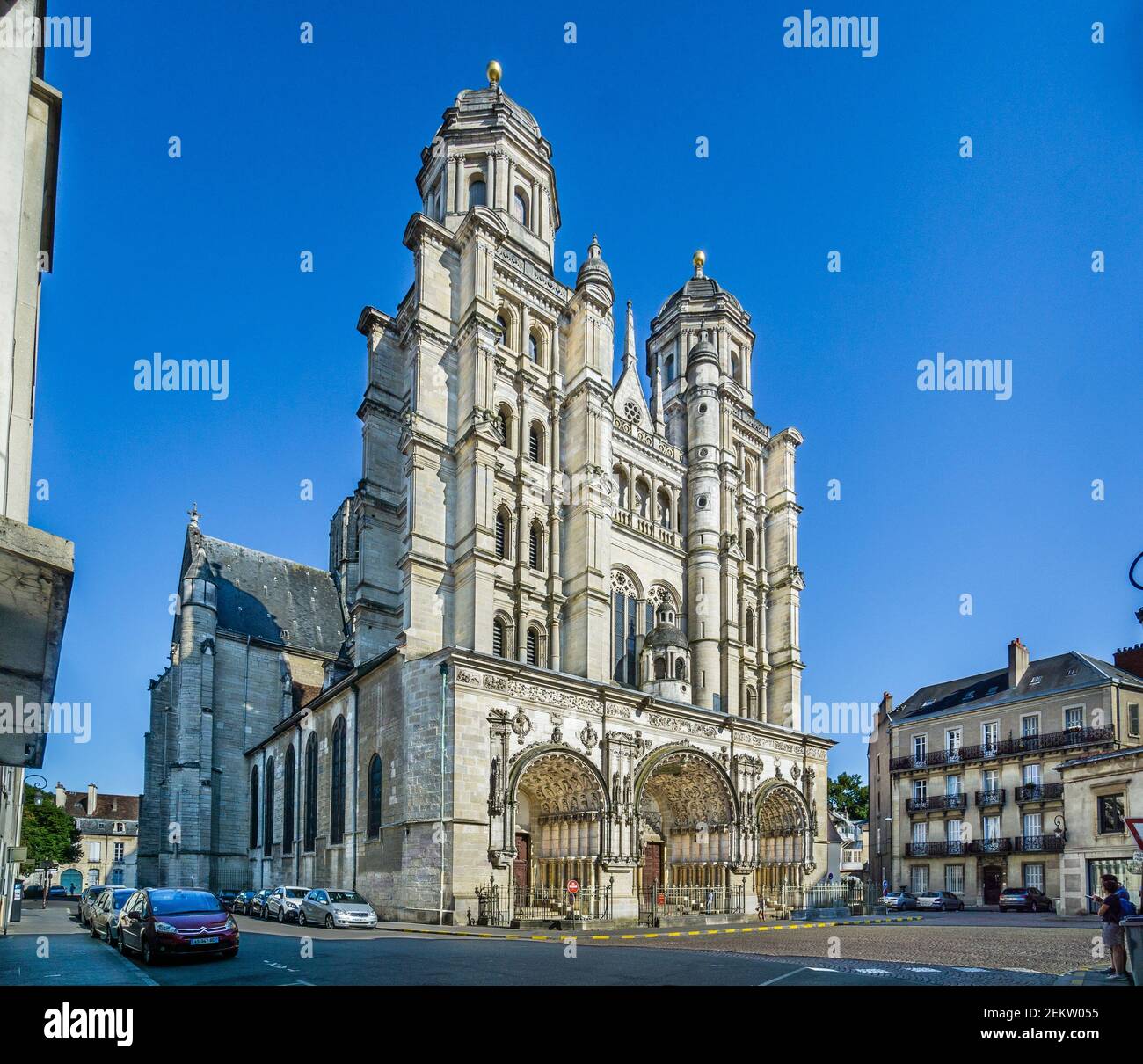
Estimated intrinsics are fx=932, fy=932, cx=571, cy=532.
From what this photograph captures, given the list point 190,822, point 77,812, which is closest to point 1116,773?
point 190,822

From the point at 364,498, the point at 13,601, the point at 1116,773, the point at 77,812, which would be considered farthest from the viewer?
the point at 77,812

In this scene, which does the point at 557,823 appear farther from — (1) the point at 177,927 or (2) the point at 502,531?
(1) the point at 177,927

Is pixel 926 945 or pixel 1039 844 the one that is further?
pixel 1039 844

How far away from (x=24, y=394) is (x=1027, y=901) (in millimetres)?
37557

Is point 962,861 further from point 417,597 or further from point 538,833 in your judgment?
point 417,597

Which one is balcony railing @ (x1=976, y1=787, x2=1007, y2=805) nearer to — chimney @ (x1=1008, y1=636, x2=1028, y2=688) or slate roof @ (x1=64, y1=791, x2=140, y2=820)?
chimney @ (x1=1008, y1=636, x2=1028, y2=688)

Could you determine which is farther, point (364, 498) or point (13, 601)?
point (364, 498)

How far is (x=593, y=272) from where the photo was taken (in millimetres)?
34656

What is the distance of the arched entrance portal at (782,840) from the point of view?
33.6 m

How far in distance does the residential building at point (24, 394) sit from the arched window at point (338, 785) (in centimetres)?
2258

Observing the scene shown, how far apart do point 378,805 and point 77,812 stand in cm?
6586

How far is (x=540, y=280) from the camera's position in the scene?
3406 centimetres

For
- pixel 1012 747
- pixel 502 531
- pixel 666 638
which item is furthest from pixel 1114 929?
pixel 1012 747
